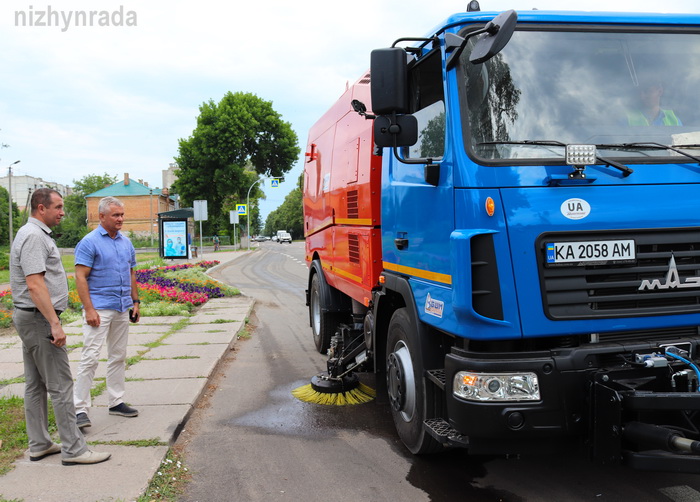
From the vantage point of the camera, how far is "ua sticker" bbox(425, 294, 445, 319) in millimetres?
3504

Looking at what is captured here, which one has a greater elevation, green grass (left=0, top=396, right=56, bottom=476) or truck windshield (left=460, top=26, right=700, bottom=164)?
truck windshield (left=460, top=26, right=700, bottom=164)

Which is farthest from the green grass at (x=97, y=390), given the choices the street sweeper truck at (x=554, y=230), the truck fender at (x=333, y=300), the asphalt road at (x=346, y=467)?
the street sweeper truck at (x=554, y=230)

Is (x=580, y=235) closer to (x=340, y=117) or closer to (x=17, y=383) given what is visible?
(x=340, y=117)

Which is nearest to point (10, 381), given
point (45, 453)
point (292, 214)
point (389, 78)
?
point (45, 453)

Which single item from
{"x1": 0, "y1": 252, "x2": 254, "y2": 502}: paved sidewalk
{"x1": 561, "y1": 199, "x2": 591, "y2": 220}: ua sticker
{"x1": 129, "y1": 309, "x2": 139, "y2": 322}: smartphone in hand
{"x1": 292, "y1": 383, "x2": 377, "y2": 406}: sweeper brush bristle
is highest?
{"x1": 561, "y1": 199, "x2": 591, "y2": 220}: ua sticker

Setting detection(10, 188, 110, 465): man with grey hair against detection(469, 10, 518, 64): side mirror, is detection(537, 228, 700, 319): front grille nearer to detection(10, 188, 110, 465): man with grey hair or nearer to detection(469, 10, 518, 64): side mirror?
detection(469, 10, 518, 64): side mirror

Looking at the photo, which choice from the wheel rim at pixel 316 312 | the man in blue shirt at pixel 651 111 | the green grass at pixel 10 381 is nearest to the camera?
the man in blue shirt at pixel 651 111

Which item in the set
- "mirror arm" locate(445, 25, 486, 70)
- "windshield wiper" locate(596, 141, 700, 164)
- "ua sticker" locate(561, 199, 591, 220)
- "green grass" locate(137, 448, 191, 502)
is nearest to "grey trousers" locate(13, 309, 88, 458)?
"green grass" locate(137, 448, 191, 502)

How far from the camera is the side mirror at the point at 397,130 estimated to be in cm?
379

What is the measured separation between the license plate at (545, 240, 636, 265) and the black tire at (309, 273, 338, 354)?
445 centimetres

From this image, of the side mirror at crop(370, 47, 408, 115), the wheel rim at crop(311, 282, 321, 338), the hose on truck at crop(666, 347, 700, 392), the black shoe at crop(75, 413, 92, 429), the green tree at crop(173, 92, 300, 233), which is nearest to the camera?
the hose on truck at crop(666, 347, 700, 392)

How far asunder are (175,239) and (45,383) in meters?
23.8

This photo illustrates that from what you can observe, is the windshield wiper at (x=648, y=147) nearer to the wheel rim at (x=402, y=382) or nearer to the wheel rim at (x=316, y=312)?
the wheel rim at (x=402, y=382)

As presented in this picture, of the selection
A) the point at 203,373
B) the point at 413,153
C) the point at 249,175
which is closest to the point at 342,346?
the point at 203,373
